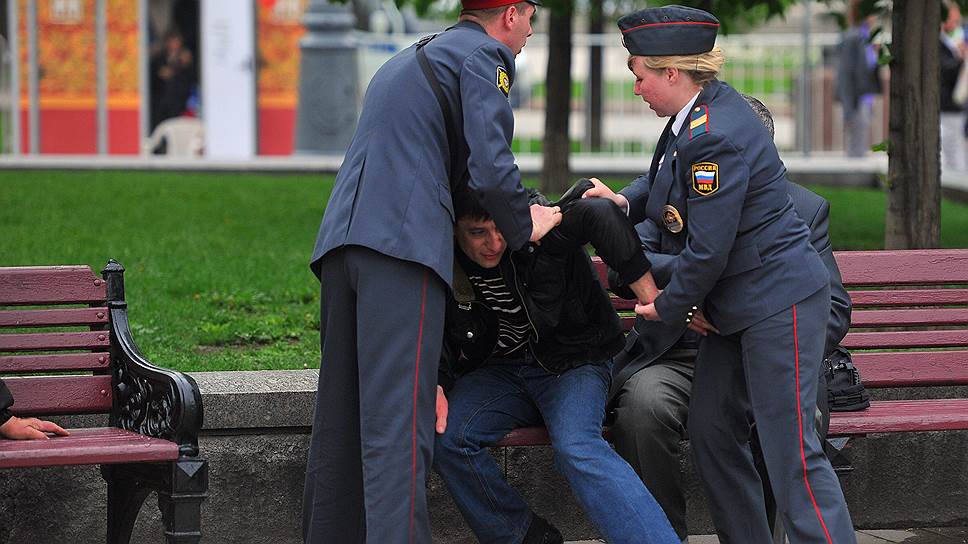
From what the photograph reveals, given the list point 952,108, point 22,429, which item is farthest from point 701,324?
point 952,108

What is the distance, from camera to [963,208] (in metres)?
12.3

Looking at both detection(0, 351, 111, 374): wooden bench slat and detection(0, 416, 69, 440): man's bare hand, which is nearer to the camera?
detection(0, 416, 69, 440): man's bare hand

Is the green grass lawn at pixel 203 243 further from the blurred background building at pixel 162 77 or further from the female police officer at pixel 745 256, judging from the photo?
the blurred background building at pixel 162 77

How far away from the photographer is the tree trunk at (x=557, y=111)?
10.2m

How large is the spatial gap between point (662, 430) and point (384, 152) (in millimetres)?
1193

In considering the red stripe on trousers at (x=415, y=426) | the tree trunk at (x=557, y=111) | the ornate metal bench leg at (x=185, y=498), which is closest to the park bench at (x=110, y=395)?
the ornate metal bench leg at (x=185, y=498)

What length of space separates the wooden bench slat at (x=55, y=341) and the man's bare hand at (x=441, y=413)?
42.4 inches

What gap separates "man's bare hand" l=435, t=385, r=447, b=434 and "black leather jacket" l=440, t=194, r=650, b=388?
0.51 feet

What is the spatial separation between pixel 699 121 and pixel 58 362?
2.05m

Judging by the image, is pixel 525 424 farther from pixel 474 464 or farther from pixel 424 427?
pixel 424 427

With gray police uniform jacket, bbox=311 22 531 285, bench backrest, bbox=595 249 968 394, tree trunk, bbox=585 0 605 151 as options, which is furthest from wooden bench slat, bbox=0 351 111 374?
tree trunk, bbox=585 0 605 151

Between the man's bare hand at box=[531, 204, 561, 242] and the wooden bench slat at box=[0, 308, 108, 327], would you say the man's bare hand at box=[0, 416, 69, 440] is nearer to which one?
the wooden bench slat at box=[0, 308, 108, 327]

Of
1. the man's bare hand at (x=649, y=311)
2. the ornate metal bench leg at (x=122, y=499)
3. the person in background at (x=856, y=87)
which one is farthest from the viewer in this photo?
the person in background at (x=856, y=87)

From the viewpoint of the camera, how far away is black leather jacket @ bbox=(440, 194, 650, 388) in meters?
4.15
